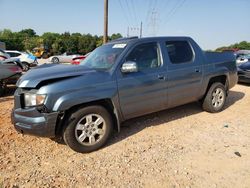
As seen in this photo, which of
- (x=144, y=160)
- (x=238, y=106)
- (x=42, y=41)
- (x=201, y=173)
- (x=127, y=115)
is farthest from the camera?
(x=42, y=41)

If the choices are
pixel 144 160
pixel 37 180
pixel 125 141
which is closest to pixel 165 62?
pixel 125 141

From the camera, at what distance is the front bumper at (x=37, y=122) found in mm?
3580

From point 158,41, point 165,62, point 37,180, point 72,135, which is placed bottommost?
point 37,180

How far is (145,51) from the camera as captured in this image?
4629 mm

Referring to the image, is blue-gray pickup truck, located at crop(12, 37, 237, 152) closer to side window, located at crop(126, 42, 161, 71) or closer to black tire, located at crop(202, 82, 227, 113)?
side window, located at crop(126, 42, 161, 71)

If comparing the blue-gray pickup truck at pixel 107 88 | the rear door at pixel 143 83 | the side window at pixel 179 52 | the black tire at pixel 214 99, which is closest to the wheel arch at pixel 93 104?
the blue-gray pickup truck at pixel 107 88

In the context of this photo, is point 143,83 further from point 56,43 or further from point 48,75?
point 56,43

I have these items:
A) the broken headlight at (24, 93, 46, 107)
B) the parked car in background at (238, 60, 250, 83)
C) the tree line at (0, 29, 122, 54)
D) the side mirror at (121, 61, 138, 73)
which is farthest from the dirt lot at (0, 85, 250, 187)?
the tree line at (0, 29, 122, 54)

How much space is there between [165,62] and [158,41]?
17.7 inches

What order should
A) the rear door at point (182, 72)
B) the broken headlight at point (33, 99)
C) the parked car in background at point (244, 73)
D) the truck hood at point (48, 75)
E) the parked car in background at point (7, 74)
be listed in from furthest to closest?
the parked car in background at point (244, 73) < the parked car in background at point (7, 74) < the rear door at point (182, 72) < the truck hood at point (48, 75) < the broken headlight at point (33, 99)

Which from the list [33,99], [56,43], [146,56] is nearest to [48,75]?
[33,99]

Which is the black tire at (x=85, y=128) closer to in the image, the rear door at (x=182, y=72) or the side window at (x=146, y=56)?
the side window at (x=146, y=56)

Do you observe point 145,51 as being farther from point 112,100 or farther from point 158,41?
point 112,100

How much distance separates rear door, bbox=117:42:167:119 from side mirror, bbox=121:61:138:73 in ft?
0.30
